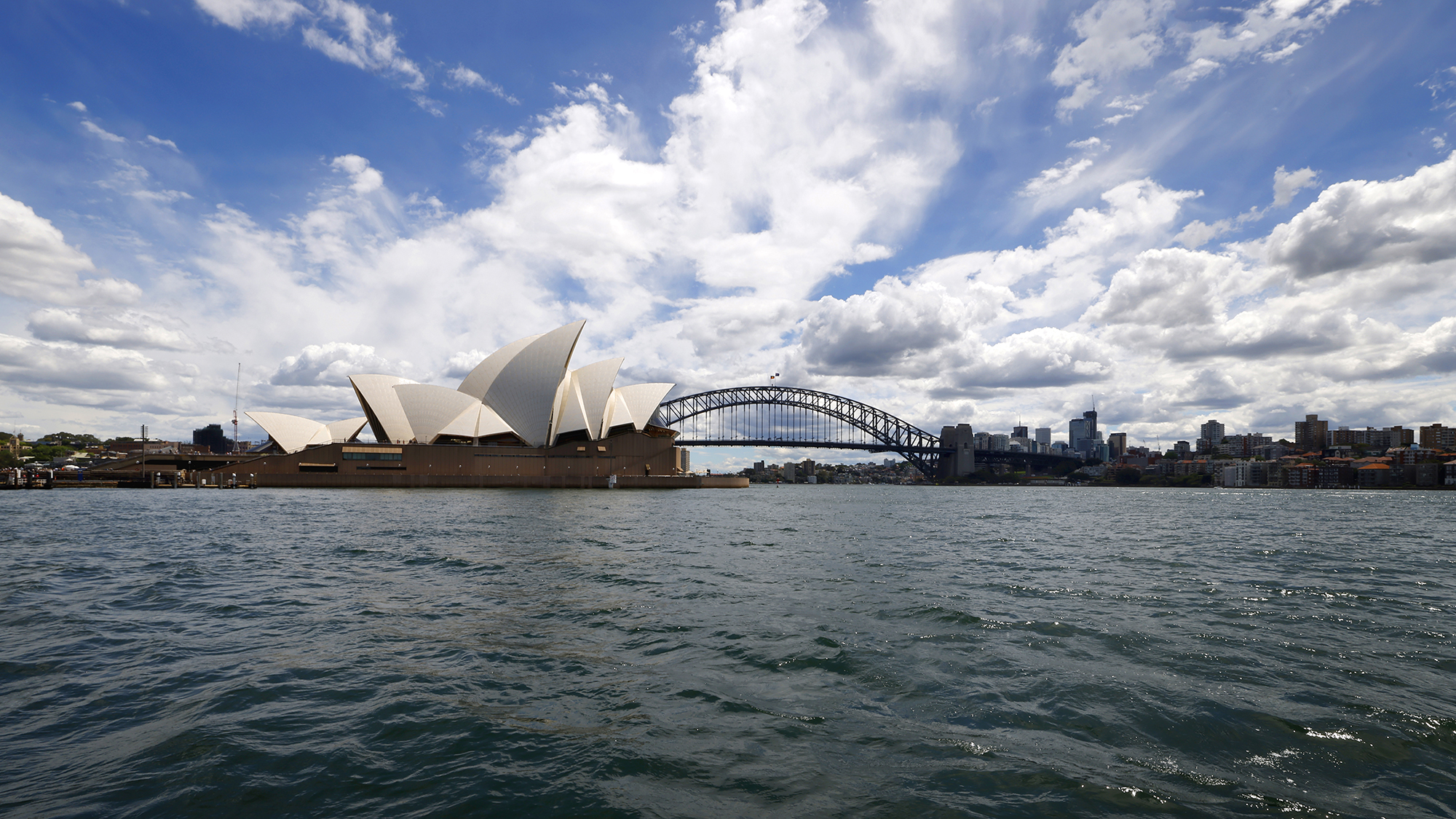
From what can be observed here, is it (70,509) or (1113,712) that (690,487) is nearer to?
(70,509)

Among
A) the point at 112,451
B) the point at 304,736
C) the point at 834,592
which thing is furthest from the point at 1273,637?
the point at 112,451

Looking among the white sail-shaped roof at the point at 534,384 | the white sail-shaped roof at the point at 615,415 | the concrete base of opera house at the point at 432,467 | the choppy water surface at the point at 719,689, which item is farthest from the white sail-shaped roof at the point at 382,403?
the choppy water surface at the point at 719,689

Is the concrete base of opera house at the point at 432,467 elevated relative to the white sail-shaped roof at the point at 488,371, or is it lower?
lower

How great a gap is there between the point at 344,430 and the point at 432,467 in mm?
21447

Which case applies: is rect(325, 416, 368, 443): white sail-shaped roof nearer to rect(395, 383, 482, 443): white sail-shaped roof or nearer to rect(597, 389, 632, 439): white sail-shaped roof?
rect(395, 383, 482, 443): white sail-shaped roof

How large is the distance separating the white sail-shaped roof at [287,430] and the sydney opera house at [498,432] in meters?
0.18

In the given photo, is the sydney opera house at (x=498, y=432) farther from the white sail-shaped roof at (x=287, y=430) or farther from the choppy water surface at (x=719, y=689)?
the choppy water surface at (x=719, y=689)

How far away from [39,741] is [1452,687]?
1263 centimetres

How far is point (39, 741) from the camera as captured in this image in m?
4.92

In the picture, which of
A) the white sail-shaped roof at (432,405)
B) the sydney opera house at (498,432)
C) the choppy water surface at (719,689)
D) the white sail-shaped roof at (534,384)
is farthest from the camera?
the white sail-shaped roof at (432,405)

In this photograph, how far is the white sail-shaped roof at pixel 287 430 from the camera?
258 feet

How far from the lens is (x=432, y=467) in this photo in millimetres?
70125

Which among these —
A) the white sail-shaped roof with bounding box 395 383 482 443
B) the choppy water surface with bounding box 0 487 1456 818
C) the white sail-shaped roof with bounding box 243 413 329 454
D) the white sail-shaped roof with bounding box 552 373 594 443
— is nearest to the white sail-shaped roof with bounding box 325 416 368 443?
the white sail-shaped roof with bounding box 243 413 329 454

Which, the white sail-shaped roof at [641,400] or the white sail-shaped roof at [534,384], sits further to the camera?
the white sail-shaped roof at [641,400]
